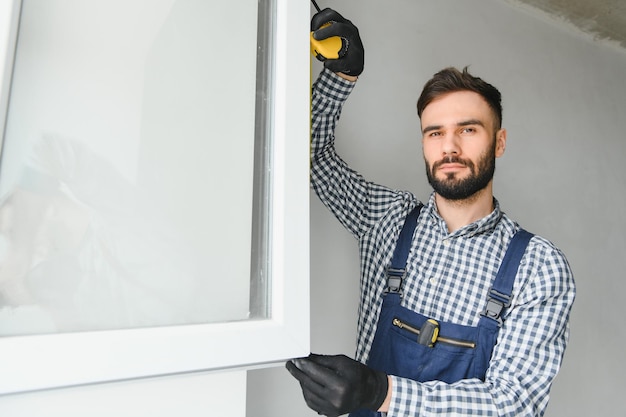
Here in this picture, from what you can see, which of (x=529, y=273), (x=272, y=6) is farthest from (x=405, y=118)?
(x=272, y=6)

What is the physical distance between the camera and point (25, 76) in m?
0.50

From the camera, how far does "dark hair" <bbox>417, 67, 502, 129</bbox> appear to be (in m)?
1.05

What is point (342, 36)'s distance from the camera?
2.89 feet

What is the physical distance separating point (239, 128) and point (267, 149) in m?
0.05

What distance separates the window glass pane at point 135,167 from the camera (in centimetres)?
49

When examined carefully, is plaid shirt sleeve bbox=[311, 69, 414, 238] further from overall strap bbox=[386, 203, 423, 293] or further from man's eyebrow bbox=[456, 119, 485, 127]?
man's eyebrow bbox=[456, 119, 485, 127]

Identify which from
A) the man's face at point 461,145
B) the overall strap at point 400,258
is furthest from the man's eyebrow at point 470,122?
the overall strap at point 400,258

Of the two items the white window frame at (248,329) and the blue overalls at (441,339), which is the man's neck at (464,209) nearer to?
the blue overalls at (441,339)

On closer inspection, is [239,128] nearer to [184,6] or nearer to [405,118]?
[184,6]

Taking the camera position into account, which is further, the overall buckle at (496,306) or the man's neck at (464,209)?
the man's neck at (464,209)

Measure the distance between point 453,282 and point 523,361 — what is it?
0.21m

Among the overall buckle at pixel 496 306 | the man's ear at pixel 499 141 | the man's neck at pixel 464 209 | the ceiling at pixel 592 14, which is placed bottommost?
the overall buckle at pixel 496 306

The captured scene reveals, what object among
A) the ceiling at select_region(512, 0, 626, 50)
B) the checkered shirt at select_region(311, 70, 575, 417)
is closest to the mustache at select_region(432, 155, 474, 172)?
the checkered shirt at select_region(311, 70, 575, 417)

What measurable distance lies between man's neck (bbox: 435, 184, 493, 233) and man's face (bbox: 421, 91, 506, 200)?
0.8 inches
